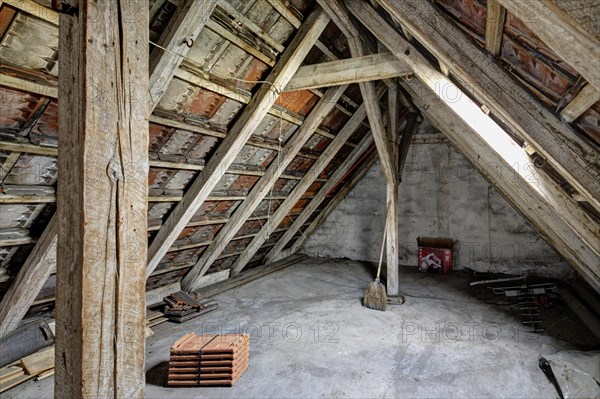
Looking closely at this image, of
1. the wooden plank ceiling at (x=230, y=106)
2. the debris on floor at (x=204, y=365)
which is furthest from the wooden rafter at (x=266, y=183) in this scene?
the debris on floor at (x=204, y=365)

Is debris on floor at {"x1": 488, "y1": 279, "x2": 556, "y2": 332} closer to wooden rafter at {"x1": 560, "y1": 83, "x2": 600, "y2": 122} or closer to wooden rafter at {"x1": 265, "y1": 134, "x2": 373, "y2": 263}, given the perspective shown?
wooden rafter at {"x1": 265, "y1": 134, "x2": 373, "y2": 263}

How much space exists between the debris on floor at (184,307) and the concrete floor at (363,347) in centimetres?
10

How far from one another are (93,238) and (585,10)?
1.42m

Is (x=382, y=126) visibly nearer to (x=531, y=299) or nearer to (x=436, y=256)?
(x=531, y=299)

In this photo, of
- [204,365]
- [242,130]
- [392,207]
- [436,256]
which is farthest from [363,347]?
[436,256]

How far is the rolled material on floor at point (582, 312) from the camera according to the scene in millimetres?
3245

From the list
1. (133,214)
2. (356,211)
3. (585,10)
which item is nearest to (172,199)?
(133,214)

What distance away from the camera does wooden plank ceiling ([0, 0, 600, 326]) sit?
145 centimetres

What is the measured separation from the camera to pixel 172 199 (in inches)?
123

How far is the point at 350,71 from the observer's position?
2965 millimetres

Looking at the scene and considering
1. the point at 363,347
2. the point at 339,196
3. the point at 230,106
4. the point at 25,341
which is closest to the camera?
the point at 25,341

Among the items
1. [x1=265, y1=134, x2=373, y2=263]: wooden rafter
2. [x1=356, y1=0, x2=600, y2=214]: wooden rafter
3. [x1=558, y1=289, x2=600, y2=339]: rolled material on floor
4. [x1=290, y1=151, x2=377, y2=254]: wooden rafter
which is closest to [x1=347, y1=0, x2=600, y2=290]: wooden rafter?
[x1=356, y1=0, x2=600, y2=214]: wooden rafter

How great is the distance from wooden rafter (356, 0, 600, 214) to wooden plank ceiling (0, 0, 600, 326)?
0.05ft

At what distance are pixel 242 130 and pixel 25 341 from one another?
2518 millimetres
